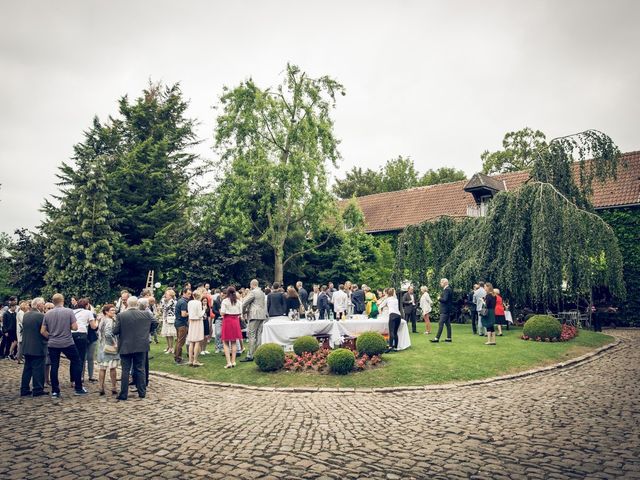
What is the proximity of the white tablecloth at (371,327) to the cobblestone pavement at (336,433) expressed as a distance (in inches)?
157

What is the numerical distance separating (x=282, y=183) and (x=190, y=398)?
21.6 metres

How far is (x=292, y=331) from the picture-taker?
13.8 metres

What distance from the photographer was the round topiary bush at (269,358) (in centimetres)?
1171

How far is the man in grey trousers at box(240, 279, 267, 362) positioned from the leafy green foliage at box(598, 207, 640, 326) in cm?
2080

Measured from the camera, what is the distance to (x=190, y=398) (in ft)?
31.8

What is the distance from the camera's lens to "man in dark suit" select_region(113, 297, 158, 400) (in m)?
9.63

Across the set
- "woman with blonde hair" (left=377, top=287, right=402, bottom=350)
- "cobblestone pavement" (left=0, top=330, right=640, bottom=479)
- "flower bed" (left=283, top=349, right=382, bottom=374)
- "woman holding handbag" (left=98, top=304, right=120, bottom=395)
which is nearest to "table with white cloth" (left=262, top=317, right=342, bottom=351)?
"flower bed" (left=283, top=349, right=382, bottom=374)

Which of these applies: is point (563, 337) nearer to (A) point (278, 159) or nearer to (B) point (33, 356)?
(B) point (33, 356)

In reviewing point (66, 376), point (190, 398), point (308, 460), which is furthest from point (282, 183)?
point (308, 460)

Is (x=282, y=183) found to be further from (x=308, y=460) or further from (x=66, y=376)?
(x=308, y=460)

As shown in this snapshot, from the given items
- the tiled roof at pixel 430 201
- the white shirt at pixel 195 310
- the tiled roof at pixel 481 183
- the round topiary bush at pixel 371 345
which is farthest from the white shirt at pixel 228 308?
the tiled roof at pixel 481 183

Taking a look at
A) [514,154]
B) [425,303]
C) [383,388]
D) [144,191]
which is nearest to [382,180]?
[514,154]

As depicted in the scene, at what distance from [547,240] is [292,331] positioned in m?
9.97

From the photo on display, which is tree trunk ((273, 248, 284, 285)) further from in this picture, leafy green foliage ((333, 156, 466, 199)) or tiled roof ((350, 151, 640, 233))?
leafy green foliage ((333, 156, 466, 199))
